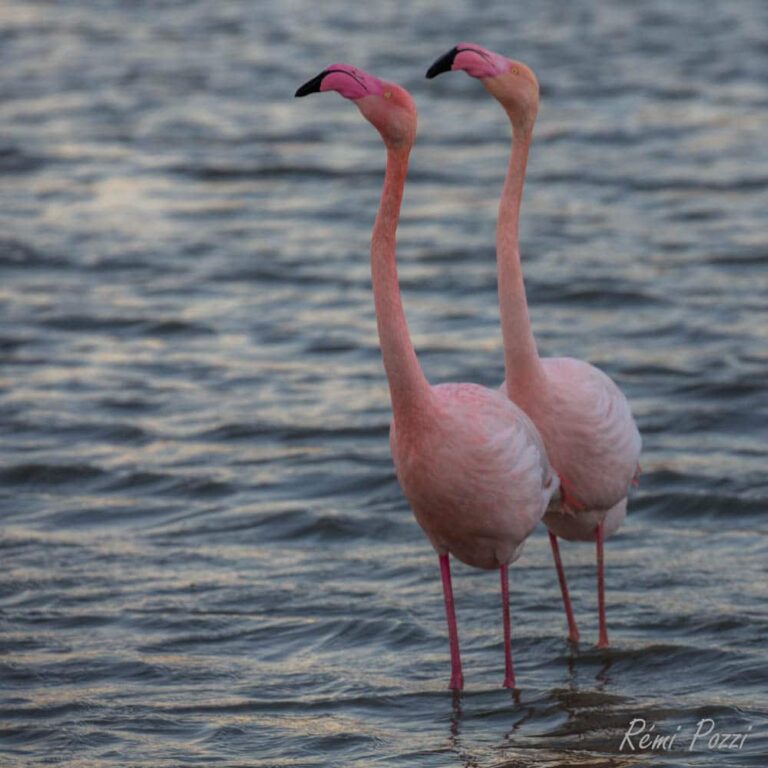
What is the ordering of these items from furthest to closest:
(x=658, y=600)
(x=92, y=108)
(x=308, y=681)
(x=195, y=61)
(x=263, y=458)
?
(x=195, y=61), (x=92, y=108), (x=263, y=458), (x=658, y=600), (x=308, y=681)

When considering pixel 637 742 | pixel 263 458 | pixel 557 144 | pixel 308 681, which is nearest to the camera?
pixel 637 742

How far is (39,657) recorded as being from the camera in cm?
726

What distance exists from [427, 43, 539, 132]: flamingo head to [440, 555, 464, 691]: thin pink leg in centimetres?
172

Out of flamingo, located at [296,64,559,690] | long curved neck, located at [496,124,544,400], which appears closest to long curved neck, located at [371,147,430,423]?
flamingo, located at [296,64,559,690]

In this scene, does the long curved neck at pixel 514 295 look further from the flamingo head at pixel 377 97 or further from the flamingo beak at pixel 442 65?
the flamingo head at pixel 377 97

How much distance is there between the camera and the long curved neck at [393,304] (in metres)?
6.02

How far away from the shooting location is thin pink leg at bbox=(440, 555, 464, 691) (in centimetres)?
664

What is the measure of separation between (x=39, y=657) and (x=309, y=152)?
10.7m

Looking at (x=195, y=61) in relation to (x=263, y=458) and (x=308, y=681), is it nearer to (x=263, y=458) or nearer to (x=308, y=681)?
(x=263, y=458)

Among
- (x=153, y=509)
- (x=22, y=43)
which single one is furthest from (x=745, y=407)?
(x=22, y=43)

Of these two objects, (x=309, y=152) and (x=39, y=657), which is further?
(x=309, y=152)

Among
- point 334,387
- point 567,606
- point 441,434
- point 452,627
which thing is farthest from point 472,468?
point 334,387

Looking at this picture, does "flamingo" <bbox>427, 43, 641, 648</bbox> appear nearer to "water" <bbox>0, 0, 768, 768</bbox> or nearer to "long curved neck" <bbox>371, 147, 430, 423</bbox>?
"long curved neck" <bbox>371, 147, 430, 423</bbox>

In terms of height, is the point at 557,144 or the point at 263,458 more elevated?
the point at 557,144
